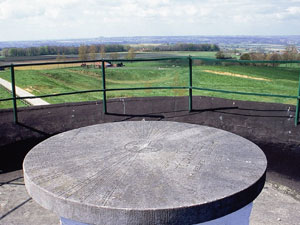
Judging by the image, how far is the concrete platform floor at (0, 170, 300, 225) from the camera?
4355 mm

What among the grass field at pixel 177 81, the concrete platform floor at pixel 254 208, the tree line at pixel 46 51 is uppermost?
the tree line at pixel 46 51

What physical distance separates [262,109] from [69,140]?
3.65 metres

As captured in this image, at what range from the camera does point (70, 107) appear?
653cm

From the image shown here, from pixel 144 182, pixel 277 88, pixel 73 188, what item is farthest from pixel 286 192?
pixel 277 88

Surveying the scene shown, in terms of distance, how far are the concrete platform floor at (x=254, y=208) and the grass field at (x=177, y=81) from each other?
25.4 feet

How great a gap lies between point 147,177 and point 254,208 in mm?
2379

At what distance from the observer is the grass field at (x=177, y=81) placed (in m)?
17.6

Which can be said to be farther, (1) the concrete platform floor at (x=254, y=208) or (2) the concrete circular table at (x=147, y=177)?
(1) the concrete platform floor at (x=254, y=208)

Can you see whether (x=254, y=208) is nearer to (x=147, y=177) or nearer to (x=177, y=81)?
(x=147, y=177)

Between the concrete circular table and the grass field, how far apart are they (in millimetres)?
8864

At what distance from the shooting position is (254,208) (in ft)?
15.3

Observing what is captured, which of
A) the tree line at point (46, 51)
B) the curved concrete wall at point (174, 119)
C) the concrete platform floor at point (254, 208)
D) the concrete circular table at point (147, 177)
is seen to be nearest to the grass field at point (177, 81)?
the curved concrete wall at point (174, 119)

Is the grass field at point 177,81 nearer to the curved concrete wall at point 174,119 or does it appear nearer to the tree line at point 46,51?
the curved concrete wall at point 174,119

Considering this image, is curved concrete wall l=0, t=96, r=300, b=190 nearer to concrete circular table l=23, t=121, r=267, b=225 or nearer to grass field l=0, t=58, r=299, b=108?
concrete circular table l=23, t=121, r=267, b=225
